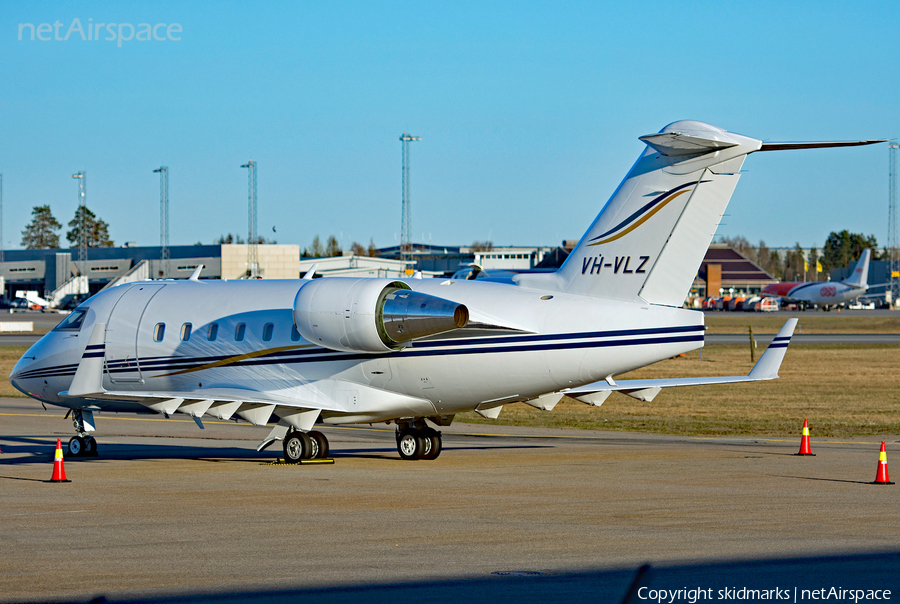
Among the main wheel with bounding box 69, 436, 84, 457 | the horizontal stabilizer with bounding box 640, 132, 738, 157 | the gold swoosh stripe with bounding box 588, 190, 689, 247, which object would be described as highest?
the horizontal stabilizer with bounding box 640, 132, 738, 157

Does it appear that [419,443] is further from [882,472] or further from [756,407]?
[756,407]

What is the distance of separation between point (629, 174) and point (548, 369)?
3811mm

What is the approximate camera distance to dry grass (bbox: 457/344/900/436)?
1168 inches

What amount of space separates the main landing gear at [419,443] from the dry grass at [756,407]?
9.37 m

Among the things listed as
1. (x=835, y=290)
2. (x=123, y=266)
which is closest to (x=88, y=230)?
(x=123, y=266)

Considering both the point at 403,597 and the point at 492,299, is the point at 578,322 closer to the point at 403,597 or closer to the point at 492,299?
the point at 492,299

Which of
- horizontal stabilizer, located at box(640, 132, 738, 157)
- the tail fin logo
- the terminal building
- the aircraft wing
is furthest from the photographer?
the terminal building

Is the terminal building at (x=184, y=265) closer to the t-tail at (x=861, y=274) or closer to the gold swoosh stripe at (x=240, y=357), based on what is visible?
the t-tail at (x=861, y=274)

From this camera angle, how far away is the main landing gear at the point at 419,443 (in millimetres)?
21672

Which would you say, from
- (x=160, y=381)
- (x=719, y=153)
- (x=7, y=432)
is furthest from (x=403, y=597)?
(x=7, y=432)

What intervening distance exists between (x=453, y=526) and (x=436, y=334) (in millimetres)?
6306

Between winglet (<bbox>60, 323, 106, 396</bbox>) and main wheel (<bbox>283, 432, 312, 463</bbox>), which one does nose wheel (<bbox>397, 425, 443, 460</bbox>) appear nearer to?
main wheel (<bbox>283, 432, 312, 463</bbox>)

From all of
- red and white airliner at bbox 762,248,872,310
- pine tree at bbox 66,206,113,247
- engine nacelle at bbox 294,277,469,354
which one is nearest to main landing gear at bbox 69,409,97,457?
engine nacelle at bbox 294,277,469,354

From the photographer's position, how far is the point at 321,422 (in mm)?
20641
